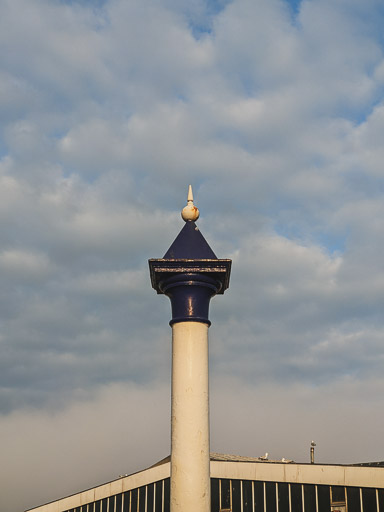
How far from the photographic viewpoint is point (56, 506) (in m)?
37.5

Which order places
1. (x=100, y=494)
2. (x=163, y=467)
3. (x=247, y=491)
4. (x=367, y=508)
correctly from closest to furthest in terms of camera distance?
(x=367, y=508)
(x=247, y=491)
(x=163, y=467)
(x=100, y=494)

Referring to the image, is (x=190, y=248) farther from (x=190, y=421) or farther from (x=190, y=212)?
(x=190, y=421)

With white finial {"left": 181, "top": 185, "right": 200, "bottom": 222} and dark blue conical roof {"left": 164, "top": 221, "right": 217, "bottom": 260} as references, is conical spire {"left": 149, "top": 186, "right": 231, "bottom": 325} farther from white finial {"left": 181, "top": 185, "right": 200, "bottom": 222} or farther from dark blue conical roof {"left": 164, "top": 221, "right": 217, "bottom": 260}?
white finial {"left": 181, "top": 185, "right": 200, "bottom": 222}

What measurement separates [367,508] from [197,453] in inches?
701

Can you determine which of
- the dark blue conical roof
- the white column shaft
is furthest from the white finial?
the white column shaft

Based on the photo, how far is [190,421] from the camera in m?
10.4

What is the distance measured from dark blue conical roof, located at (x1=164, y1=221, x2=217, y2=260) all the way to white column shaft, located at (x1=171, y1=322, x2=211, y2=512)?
1.19 metres

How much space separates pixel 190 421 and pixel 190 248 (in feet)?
9.61

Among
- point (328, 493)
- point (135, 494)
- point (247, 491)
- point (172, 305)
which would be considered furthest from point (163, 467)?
point (172, 305)

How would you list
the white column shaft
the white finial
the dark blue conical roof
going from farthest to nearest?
the white finial
the dark blue conical roof
the white column shaft

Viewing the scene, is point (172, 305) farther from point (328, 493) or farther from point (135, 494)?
point (135, 494)

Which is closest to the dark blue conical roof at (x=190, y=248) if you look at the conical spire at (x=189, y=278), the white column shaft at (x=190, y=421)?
the conical spire at (x=189, y=278)

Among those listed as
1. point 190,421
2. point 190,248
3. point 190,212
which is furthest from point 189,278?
point 190,421

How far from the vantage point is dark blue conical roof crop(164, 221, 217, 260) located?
448 inches
